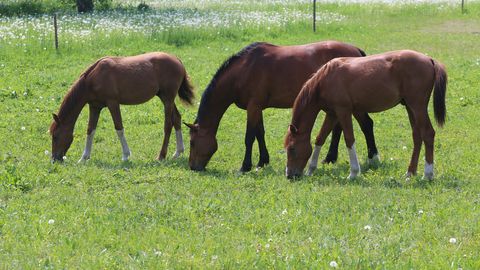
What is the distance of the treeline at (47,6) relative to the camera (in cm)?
3147

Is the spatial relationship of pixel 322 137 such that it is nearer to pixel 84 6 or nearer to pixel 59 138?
pixel 59 138

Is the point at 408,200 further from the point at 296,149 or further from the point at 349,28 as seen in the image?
the point at 349,28

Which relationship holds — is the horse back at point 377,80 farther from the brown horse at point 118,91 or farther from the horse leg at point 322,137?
the brown horse at point 118,91

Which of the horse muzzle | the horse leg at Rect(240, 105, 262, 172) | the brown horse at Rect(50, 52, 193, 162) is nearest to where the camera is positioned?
the horse muzzle

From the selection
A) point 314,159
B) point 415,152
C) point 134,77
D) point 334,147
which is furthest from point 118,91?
point 415,152

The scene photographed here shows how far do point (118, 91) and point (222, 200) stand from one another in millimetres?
4003

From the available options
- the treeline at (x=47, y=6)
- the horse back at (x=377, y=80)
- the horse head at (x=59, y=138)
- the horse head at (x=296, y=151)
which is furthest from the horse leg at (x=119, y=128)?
the treeline at (x=47, y=6)

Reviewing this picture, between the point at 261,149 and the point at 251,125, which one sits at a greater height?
the point at 251,125

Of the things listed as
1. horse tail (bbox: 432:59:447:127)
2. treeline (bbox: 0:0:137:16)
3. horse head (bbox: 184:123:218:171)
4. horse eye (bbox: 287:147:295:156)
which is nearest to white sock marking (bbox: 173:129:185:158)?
horse head (bbox: 184:123:218:171)

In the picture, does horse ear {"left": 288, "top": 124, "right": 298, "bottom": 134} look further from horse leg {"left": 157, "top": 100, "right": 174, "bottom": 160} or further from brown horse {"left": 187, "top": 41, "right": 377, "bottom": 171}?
horse leg {"left": 157, "top": 100, "right": 174, "bottom": 160}

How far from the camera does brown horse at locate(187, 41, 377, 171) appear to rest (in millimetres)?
11180

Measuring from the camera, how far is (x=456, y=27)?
2905 cm

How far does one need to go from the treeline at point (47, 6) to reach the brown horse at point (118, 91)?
20.1m

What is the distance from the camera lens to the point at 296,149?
1028 centimetres
